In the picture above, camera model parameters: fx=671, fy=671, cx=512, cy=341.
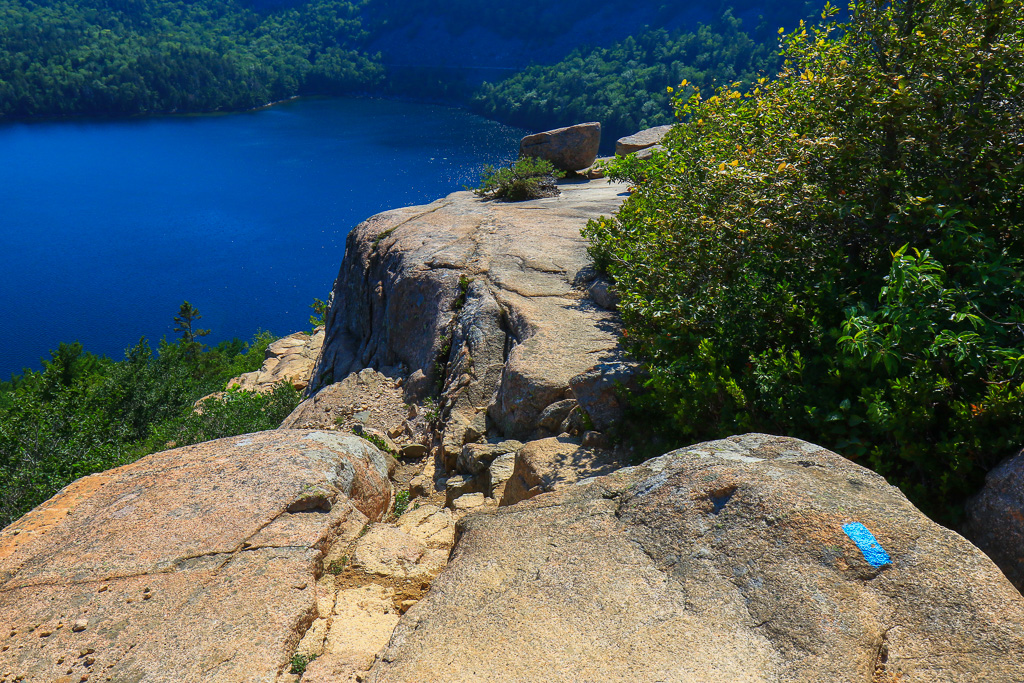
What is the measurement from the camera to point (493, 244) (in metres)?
13.4

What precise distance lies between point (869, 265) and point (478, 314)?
5904mm

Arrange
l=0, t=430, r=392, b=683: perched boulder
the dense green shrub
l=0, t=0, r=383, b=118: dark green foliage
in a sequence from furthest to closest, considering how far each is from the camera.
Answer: l=0, t=0, r=383, b=118: dark green foliage, the dense green shrub, l=0, t=430, r=392, b=683: perched boulder

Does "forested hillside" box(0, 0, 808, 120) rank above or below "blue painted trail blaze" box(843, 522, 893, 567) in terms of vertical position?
above

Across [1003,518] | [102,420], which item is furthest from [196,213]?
[1003,518]

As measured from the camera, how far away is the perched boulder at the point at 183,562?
3.95 meters

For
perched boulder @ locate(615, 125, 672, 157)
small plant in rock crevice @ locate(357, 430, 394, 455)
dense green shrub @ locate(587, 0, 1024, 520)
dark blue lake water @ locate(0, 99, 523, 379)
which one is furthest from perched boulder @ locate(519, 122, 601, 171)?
dark blue lake water @ locate(0, 99, 523, 379)

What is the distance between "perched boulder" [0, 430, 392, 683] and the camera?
13.0 ft

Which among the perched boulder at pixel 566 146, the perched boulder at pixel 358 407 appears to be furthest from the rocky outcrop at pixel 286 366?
the perched boulder at pixel 566 146

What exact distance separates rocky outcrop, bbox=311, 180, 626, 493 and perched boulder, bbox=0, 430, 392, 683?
8.07 feet

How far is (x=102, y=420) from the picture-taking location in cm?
1784

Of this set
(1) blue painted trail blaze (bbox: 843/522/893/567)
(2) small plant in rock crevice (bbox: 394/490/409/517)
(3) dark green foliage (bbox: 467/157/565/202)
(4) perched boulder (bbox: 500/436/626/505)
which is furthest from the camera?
(3) dark green foliage (bbox: 467/157/565/202)

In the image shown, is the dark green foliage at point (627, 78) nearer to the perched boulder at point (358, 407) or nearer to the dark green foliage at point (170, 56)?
the dark green foliage at point (170, 56)

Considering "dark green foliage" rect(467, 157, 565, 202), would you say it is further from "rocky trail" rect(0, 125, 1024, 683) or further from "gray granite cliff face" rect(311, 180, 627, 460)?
"rocky trail" rect(0, 125, 1024, 683)

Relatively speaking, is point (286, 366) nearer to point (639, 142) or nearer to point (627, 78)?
point (639, 142)
